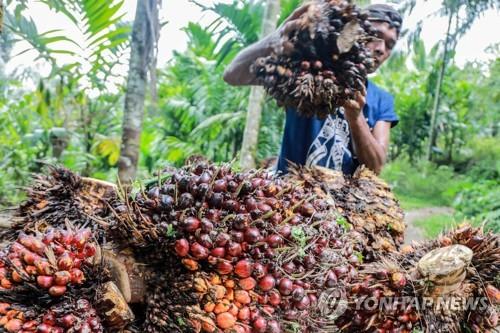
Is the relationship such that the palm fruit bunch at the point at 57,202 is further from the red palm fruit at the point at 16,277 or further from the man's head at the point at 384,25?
the man's head at the point at 384,25

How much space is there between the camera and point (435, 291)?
97 centimetres

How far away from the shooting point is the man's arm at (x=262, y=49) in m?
1.28

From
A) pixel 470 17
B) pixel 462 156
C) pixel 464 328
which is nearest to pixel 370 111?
pixel 464 328

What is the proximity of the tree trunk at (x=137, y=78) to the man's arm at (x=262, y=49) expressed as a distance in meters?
0.47

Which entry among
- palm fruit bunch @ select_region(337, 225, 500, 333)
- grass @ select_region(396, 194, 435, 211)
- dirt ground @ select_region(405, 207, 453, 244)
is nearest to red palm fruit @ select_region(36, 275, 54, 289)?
palm fruit bunch @ select_region(337, 225, 500, 333)

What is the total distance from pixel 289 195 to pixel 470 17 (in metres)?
13.4

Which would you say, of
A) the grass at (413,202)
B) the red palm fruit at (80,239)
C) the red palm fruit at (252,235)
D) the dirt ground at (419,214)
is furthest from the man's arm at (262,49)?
the grass at (413,202)

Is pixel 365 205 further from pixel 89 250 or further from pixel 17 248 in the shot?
pixel 17 248

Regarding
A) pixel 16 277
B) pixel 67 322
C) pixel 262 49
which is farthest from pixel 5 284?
pixel 262 49

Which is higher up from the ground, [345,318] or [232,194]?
[232,194]

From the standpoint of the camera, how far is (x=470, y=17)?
12.0 meters

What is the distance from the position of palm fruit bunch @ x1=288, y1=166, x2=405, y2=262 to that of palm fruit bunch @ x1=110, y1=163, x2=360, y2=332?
34cm

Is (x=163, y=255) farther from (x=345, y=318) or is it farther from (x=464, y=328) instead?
(x=464, y=328)

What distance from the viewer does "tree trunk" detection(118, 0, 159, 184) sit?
2016 millimetres
